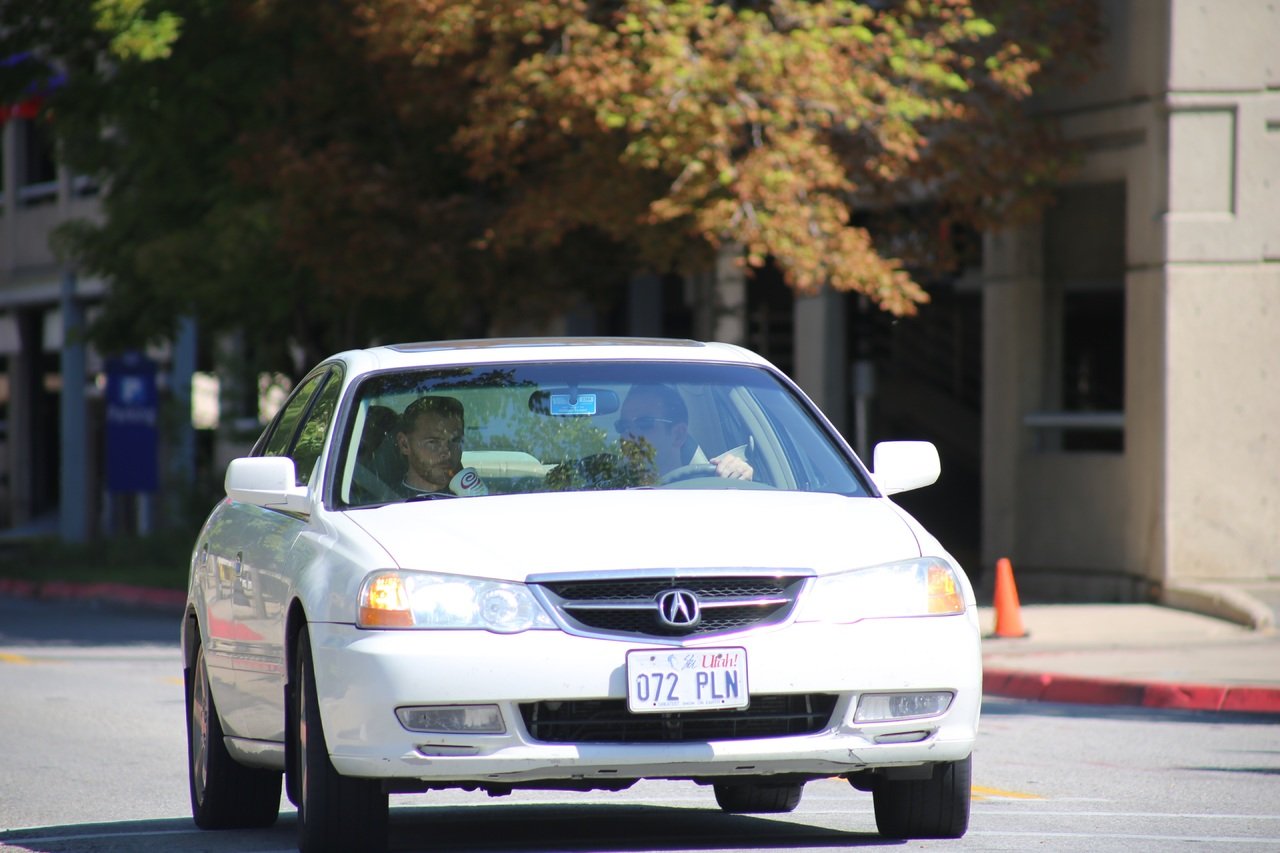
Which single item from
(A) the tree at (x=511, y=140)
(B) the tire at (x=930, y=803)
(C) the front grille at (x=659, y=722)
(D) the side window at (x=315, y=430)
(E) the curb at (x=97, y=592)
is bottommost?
(E) the curb at (x=97, y=592)

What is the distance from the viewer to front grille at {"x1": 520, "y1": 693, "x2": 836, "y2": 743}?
252 inches

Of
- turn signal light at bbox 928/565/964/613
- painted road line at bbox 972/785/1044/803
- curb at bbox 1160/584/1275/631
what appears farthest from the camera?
curb at bbox 1160/584/1275/631

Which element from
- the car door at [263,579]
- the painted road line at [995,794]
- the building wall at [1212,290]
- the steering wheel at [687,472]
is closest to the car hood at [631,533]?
the steering wheel at [687,472]

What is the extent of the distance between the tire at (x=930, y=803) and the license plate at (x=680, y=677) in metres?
1.00

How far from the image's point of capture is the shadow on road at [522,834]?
721cm

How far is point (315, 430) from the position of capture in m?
7.84

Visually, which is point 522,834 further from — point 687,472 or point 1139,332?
point 1139,332

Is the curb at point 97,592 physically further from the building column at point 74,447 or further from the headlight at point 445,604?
the headlight at point 445,604

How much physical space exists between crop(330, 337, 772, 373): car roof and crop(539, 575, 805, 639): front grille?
1.43 metres

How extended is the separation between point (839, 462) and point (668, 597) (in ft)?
4.55

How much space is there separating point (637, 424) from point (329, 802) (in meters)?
1.62

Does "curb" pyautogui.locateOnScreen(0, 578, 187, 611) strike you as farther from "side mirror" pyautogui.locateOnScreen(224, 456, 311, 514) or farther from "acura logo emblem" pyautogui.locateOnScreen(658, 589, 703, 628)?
"acura logo emblem" pyautogui.locateOnScreen(658, 589, 703, 628)

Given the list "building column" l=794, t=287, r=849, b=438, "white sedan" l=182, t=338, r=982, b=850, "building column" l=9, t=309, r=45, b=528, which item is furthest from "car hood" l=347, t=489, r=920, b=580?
"building column" l=9, t=309, r=45, b=528

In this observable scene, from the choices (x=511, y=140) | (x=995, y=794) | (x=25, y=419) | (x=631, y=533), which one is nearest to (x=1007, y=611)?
(x=511, y=140)
